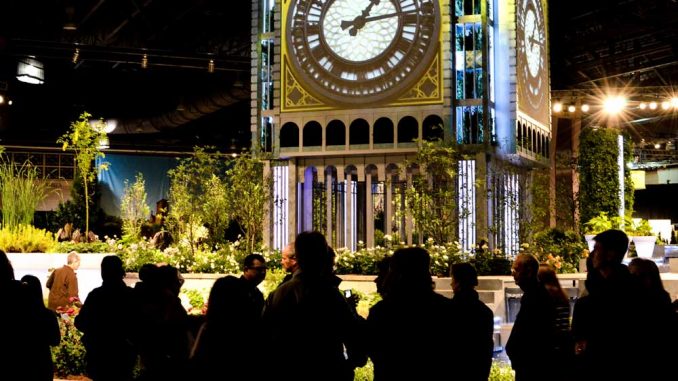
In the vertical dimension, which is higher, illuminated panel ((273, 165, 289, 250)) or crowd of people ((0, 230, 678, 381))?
illuminated panel ((273, 165, 289, 250))

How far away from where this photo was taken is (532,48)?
18562mm

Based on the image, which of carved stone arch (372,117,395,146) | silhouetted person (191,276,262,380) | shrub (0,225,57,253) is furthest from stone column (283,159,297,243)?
silhouetted person (191,276,262,380)

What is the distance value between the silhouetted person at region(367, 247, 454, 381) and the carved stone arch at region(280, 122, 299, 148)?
13602 millimetres

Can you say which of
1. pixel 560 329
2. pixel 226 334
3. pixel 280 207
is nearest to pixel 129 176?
pixel 280 207

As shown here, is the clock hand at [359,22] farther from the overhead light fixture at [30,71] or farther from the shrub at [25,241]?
the overhead light fixture at [30,71]

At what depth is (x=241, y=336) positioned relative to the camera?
156 inches

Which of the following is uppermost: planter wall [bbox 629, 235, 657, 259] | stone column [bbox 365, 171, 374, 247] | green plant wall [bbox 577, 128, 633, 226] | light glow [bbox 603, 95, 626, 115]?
light glow [bbox 603, 95, 626, 115]

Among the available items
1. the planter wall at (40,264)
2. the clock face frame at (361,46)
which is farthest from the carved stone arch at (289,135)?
the planter wall at (40,264)

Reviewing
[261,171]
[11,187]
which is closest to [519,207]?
[261,171]

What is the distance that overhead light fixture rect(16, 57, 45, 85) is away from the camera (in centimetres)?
2208

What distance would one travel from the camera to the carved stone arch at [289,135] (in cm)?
1747

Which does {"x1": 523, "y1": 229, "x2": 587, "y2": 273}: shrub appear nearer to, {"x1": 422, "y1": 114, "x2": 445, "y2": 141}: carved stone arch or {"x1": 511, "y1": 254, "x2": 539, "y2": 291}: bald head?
{"x1": 422, "y1": 114, "x2": 445, "y2": 141}: carved stone arch

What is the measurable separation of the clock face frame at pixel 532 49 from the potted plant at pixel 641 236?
12.6 ft

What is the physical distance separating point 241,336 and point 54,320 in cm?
159
